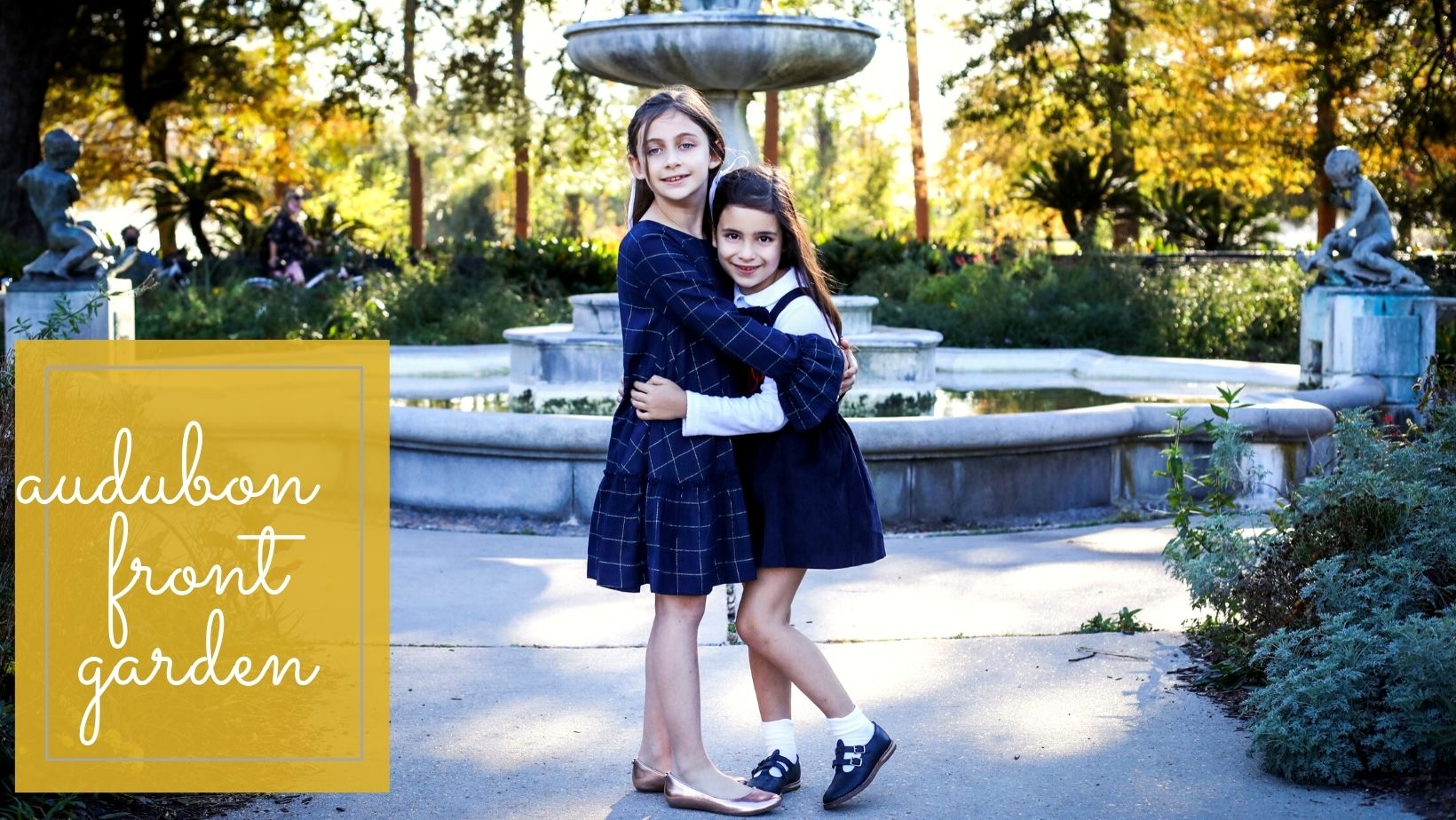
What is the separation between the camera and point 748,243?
11.2 ft

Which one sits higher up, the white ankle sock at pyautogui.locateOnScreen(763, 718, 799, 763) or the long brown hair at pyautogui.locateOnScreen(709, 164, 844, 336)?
the long brown hair at pyautogui.locateOnScreen(709, 164, 844, 336)

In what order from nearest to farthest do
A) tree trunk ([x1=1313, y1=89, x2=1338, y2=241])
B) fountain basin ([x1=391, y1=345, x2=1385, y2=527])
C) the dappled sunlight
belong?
the dappled sunlight, fountain basin ([x1=391, y1=345, x2=1385, y2=527]), tree trunk ([x1=1313, y1=89, x2=1338, y2=241])

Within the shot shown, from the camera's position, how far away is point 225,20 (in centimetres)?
2419

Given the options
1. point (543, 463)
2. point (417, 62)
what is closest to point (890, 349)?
point (543, 463)

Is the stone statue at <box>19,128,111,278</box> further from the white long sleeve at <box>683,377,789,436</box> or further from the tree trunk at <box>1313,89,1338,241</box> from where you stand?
the tree trunk at <box>1313,89,1338,241</box>

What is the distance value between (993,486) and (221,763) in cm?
456

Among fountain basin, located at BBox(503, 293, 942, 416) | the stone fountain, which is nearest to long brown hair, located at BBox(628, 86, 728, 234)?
the stone fountain

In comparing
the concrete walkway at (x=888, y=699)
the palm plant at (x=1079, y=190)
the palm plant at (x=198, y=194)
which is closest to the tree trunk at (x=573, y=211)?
the palm plant at (x=1079, y=190)

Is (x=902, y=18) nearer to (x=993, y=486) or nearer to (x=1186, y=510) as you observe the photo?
(x=993, y=486)

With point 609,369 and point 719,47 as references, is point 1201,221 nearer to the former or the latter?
point 719,47

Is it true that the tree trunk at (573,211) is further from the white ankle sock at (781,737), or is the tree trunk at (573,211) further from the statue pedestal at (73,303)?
the white ankle sock at (781,737)

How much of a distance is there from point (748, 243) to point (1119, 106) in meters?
18.9

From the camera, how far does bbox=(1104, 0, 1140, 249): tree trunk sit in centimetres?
2059

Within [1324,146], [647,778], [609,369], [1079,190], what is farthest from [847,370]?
[1079,190]
